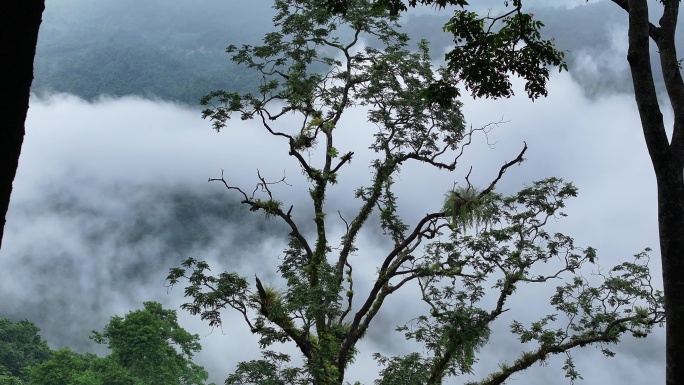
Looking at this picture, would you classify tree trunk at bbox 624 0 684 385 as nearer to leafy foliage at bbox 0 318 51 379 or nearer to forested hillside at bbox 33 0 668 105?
leafy foliage at bbox 0 318 51 379

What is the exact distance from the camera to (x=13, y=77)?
2.38 metres

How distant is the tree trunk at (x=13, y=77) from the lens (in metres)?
2.37

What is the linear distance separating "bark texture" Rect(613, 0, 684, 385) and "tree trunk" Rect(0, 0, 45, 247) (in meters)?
4.20

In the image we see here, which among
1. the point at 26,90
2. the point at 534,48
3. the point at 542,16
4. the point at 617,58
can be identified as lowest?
the point at 26,90

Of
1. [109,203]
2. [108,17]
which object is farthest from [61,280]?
[108,17]

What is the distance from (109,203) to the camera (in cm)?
13225

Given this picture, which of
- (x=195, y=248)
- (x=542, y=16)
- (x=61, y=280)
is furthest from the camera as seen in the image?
(x=542, y=16)

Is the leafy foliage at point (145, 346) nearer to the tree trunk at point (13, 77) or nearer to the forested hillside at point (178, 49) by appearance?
the tree trunk at point (13, 77)

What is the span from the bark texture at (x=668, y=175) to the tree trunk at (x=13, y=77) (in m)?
4.20

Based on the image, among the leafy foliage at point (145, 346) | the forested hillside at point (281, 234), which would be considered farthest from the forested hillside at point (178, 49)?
the leafy foliage at point (145, 346)

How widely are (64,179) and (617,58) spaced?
379 feet

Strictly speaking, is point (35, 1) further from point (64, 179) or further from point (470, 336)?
point (64, 179)

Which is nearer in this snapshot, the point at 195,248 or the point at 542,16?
the point at 195,248

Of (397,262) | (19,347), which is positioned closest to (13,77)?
(397,262)
